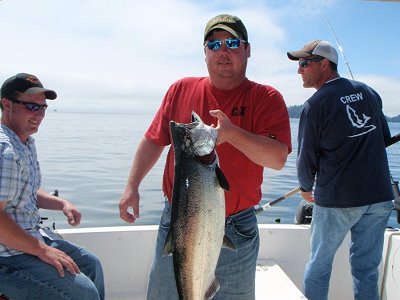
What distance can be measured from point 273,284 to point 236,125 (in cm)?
203

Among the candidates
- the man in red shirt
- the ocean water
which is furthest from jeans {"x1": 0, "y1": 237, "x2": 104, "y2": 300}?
the ocean water

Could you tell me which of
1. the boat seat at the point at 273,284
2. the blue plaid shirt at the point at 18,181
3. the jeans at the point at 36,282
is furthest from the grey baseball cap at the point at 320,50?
the jeans at the point at 36,282

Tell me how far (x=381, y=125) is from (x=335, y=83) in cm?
63

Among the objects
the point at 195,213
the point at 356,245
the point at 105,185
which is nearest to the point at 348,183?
the point at 356,245

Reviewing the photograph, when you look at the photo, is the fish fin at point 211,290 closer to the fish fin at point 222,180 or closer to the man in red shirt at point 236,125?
the man in red shirt at point 236,125

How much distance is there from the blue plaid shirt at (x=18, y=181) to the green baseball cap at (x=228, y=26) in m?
1.53

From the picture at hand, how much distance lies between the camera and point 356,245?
3.86 m

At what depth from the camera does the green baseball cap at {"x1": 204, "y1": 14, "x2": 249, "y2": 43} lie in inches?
104

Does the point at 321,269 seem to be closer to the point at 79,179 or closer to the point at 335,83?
the point at 335,83

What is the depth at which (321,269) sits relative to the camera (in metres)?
3.82

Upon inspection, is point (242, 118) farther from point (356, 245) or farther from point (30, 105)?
point (356, 245)

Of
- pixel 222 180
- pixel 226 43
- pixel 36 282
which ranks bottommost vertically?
pixel 36 282

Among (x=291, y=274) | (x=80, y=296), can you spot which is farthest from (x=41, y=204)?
(x=291, y=274)

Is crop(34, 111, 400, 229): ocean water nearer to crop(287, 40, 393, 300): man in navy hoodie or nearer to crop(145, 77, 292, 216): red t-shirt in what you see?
crop(287, 40, 393, 300): man in navy hoodie
